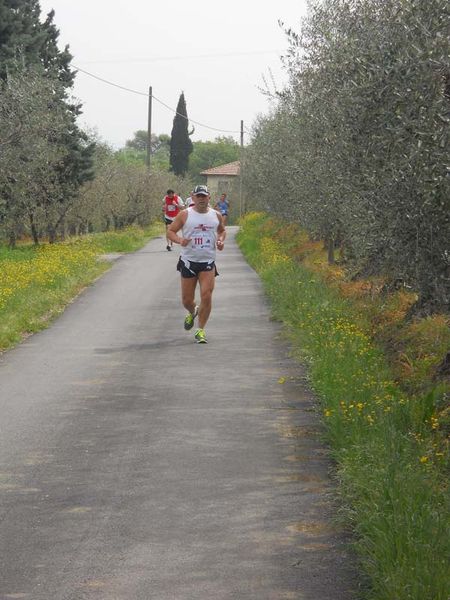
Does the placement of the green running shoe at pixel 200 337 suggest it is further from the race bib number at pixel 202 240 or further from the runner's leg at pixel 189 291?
the race bib number at pixel 202 240

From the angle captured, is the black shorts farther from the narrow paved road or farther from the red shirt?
the red shirt

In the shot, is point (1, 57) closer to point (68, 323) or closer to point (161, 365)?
point (68, 323)

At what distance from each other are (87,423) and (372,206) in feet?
9.32

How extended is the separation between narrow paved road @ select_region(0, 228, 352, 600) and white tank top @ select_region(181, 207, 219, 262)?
1.12 metres

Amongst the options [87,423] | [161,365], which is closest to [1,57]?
[161,365]

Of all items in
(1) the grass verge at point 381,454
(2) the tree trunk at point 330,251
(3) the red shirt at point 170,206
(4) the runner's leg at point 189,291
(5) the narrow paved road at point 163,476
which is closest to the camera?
(1) the grass verge at point 381,454

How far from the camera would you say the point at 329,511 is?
6488 millimetres

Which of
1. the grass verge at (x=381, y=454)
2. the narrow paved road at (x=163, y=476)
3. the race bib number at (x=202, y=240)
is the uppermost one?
the race bib number at (x=202, y=240)

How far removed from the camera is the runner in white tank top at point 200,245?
13.9 m

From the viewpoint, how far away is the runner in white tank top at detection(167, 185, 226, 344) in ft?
45.7

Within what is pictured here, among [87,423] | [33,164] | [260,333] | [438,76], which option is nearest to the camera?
[438,76]

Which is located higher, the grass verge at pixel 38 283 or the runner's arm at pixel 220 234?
the runner's arm at pixel 220 234

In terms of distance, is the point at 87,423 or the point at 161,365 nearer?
the point at 87,423

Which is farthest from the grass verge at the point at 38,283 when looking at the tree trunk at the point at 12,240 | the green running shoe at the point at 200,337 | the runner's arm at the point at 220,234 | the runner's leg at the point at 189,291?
the runner's arm at the point at 220,234
